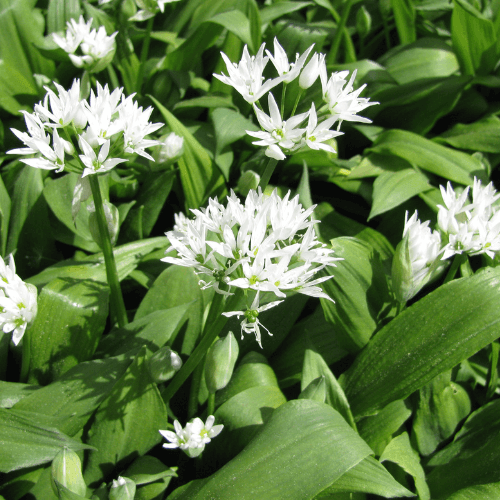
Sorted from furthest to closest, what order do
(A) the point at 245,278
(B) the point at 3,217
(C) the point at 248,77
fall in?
1. (B) the point at 3,217
2. (C) the point at 248,77
3. (A) the point at 245,278

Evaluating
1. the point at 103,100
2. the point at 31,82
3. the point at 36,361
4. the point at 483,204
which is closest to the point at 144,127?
the point at 103,100

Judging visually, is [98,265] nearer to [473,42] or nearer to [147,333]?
[147,333]

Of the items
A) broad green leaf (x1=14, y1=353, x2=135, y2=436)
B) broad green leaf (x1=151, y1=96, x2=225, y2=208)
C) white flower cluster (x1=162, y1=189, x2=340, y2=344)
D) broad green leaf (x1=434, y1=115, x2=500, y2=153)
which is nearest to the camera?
white flower cluster (x1=162, y1=189, x2=340, y2=344)

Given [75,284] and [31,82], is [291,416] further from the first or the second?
[31,82]

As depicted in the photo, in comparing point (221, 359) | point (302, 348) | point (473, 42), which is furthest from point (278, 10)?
point (221, 359)

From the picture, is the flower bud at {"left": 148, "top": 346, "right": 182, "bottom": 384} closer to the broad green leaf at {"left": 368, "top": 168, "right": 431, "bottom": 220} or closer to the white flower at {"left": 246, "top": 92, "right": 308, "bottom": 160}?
the white flower at {"left": 246, "top": 92, "right": 308, "bottom": 160}

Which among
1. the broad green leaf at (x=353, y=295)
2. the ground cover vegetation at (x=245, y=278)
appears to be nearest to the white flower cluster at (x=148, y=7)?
the ground cover vegetation at (x=245, y=278)

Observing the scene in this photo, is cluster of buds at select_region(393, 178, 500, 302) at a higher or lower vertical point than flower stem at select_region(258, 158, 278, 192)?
lower

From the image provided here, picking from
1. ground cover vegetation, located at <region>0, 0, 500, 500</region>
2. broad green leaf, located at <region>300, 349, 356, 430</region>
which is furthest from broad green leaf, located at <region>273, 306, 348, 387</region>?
broad green leaf, located at <region>300, 349, 356, 430</region>
